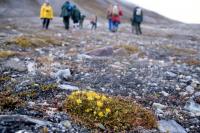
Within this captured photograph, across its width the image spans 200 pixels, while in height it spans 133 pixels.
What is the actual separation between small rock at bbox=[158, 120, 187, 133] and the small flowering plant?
0.63 ft

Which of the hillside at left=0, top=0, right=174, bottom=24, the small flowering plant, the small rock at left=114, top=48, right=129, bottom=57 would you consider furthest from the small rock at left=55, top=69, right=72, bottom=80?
the hillside at left=0, top=0, right=174, bottom=24

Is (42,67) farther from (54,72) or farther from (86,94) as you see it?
(86,94)

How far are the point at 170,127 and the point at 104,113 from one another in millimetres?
1505

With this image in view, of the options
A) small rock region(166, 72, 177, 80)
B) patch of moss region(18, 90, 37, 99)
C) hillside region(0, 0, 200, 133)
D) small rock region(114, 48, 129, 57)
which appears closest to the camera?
hillside region(0, 0, 200, 133)

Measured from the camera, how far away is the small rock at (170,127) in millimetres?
8031

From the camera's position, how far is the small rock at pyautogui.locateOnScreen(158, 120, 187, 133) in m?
8.03

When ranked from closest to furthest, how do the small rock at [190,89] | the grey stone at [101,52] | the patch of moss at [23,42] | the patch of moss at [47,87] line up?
the patch of moss at [47,87], the small rock at [190,89], the grey stone at [101,52], the patch of moss at [23,42]

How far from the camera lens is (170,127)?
822cm

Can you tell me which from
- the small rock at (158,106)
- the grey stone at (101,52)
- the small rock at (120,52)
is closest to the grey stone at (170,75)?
the small rock at (158,106)

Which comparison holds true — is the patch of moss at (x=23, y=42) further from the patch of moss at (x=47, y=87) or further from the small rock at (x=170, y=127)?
the small rock at (x=170, y=127)

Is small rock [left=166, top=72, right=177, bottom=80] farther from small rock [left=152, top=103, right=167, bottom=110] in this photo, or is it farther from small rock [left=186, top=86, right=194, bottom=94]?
small rock [left=152, top=103, right=167, bottom=110]

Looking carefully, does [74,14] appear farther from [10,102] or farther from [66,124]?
[66,124]

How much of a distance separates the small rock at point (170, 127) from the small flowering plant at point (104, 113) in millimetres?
191

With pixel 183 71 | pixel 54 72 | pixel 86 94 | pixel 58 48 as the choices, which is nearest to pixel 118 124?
pixel 86 94
